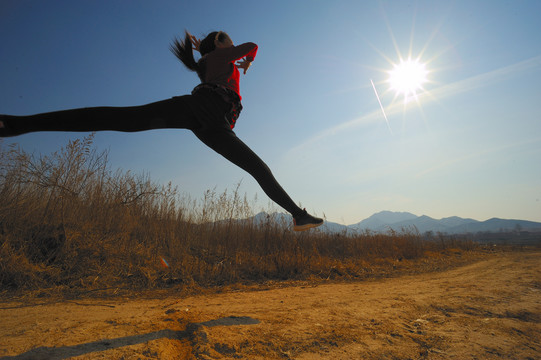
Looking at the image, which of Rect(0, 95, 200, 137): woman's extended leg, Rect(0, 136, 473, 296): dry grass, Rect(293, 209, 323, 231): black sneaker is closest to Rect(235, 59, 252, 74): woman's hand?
Rect(0, 95, 200, 137): woman's extended leg

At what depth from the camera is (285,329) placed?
1297 mm

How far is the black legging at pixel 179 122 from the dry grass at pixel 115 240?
1794 millimetres

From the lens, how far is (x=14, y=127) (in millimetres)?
1355

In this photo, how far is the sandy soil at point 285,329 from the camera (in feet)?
3.43

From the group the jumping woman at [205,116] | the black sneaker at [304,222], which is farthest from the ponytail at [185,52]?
the black sneaker at [304,222]

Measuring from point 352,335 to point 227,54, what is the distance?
6.75 feet

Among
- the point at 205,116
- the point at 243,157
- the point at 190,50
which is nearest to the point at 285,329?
the point at 243,157

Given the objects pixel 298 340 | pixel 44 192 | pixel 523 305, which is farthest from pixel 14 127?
pixel 523 305

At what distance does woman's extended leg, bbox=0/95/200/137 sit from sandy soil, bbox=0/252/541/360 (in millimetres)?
1085

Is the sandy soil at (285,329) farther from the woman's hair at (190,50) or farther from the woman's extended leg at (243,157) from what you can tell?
the woman's hair at (190,50)

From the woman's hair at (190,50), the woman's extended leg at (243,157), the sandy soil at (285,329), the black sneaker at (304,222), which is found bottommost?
the sandy soil at (285,329)

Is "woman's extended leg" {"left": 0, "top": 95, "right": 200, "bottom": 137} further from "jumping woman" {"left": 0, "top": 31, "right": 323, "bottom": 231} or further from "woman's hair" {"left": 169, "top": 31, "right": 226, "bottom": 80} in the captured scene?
"woman's hair" {"left": 169, "top": 31, "right": 226, "bottom": 80}

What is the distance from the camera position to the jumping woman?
1.42 m

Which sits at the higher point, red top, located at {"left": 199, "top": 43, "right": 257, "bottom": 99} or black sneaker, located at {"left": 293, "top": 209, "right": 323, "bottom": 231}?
red top, located at {"left": 199, "top": 43, "right": 257, "bottom": 99}
